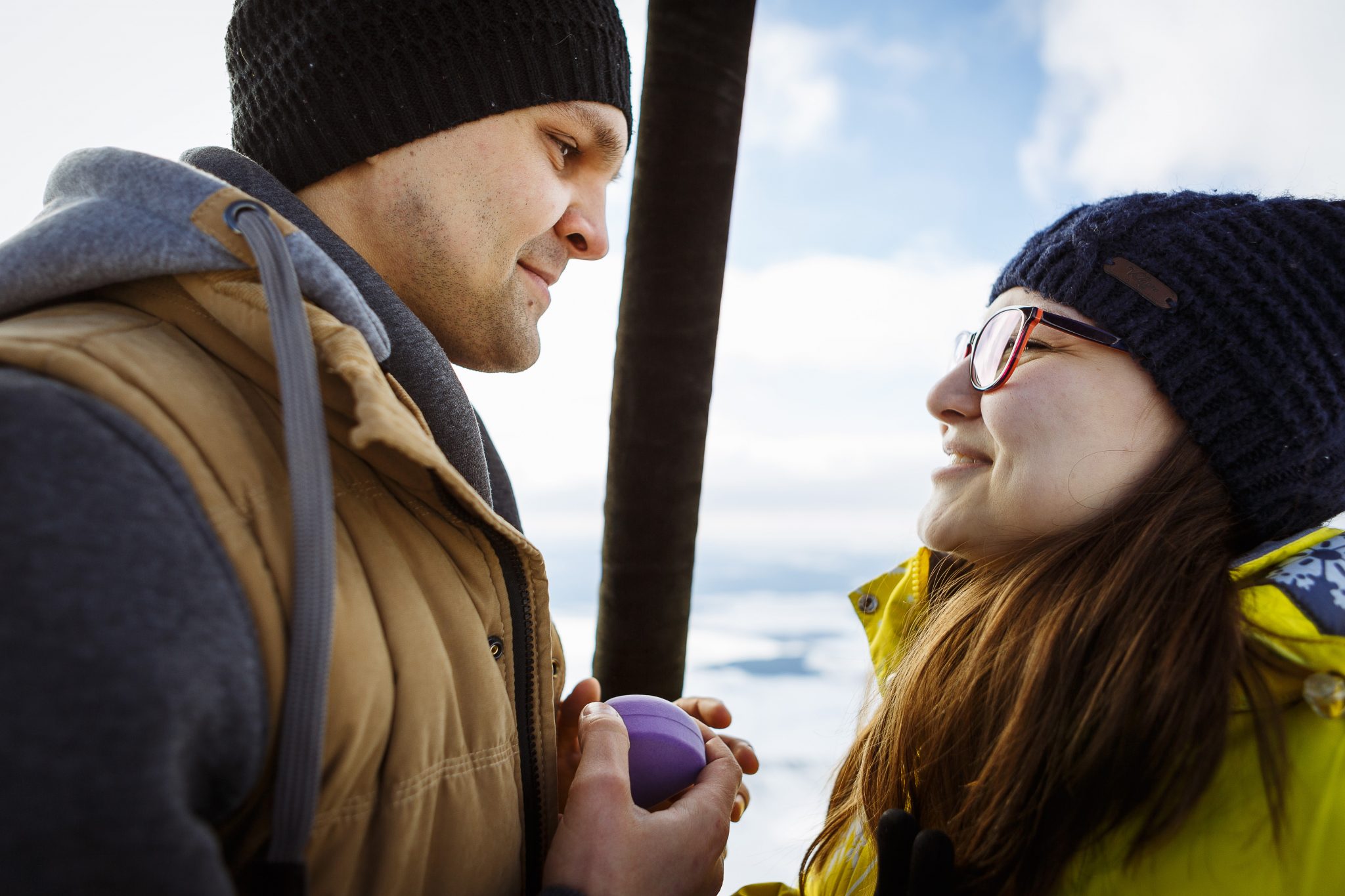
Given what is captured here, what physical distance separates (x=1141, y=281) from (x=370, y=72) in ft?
6.80

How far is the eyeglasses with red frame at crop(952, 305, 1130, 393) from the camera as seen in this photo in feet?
6.24

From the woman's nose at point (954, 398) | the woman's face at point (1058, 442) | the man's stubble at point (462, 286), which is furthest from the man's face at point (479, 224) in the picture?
the woman's face at point (1058, 442)

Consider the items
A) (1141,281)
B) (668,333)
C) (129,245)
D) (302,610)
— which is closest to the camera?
(302,610)

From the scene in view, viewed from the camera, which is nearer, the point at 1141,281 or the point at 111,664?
the point at 111,664

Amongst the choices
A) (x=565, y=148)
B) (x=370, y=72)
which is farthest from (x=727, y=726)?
(x=370, y=72)

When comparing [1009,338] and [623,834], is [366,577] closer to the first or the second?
[623,834]

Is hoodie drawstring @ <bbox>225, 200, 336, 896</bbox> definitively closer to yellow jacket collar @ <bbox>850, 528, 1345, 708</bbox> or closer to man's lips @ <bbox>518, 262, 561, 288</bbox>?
man's lips @ <bbox>518, 262, 561, 288</bbox>

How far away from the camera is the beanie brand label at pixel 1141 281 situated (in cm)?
185

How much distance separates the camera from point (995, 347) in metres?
2.03

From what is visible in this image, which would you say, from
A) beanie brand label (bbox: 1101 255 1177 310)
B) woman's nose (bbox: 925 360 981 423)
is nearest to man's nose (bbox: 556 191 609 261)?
woman's nose (bbox: 925 360 981 423)

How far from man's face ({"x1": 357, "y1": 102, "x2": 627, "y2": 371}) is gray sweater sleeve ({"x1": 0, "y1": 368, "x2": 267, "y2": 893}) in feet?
4.04

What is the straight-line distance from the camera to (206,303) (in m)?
1.26

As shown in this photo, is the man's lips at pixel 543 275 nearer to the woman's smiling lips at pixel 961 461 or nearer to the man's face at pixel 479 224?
the man's face at pixel 479 224

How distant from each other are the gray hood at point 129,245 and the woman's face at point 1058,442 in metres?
1.48
